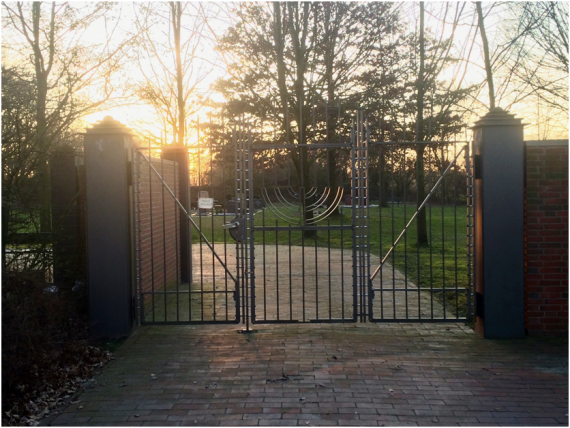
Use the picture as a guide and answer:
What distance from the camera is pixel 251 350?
6164 millimetres

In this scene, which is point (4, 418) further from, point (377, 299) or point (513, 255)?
point (377, 299)

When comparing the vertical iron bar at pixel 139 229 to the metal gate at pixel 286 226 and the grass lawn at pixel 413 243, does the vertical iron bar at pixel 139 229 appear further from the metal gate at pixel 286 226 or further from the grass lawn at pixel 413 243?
the grass lawn at pixel 413 243

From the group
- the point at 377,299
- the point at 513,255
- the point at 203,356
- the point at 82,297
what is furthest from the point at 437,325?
the point at 82,297

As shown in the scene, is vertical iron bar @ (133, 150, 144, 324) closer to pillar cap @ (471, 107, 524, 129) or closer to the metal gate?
the metal gate

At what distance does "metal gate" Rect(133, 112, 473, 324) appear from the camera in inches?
271

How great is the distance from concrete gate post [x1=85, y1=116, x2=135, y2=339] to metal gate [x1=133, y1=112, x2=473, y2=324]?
315mm

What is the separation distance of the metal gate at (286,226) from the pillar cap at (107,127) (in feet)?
1.47

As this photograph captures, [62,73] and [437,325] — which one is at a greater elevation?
[62,73]

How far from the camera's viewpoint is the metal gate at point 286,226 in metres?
6.88

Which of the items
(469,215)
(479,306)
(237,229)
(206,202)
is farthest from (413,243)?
(237,229)

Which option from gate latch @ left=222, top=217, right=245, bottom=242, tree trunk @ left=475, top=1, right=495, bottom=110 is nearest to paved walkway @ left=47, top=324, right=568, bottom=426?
gate latch @ left=222, top=217, right=245, bottom=242

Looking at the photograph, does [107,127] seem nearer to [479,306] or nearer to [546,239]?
[479,306]

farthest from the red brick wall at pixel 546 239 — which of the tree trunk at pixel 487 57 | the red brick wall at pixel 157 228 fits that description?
the tree trunk at pixel 487 57

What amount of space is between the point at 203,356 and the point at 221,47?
15.0m
